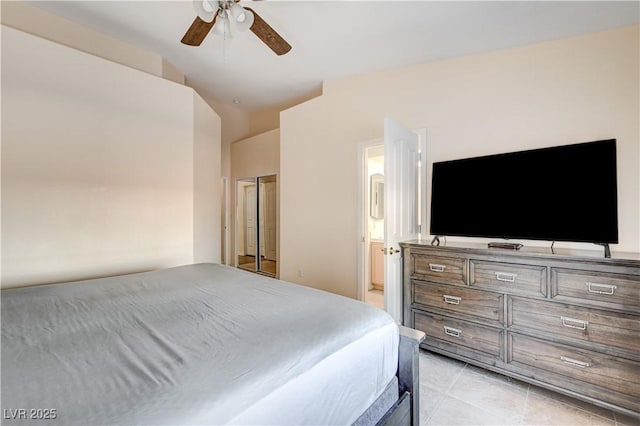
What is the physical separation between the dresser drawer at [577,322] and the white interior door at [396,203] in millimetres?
886

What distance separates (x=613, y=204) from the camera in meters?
1.95

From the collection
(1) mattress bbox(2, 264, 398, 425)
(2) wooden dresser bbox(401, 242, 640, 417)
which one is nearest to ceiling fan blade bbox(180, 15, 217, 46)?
(1) mattress bbox(2, 264, 398, 425)

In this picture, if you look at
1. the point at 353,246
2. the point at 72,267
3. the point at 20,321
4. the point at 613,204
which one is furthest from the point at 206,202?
the point at 613,204

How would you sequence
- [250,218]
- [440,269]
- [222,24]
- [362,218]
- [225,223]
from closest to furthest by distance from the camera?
[222,24] → [440,269] → [362,218] → [225,223] → [250,218]

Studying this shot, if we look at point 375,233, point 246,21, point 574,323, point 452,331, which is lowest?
point 452,331

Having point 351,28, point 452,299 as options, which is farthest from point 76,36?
point 452,299

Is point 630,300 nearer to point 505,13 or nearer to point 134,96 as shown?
point 505,13

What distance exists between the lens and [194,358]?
955mm

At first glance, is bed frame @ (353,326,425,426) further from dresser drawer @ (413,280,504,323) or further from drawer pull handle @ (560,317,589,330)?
drawer pull handle @ (560,317,589,330)

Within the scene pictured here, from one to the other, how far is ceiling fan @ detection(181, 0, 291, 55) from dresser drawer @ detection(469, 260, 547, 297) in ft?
7.64

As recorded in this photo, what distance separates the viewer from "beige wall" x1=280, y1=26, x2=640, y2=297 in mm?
2172

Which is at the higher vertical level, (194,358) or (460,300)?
(194,358)

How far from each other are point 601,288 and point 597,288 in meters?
0.02

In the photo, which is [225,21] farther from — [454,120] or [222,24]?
[454,120]
